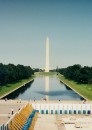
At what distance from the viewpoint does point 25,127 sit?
35219mm

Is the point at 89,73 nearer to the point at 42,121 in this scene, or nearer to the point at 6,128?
the point at 42,121

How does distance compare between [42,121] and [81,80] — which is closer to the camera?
[42,121]

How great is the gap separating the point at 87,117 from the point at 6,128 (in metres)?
17.4

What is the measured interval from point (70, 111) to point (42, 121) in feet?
33.0

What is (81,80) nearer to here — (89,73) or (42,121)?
(89,73)

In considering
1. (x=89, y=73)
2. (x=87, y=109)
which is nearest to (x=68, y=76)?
(x=89, y=73)

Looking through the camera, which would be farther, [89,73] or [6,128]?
[89,73]

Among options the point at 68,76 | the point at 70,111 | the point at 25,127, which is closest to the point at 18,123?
the point at 25,127

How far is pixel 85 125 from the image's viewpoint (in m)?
39.6

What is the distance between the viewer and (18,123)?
3525 cm

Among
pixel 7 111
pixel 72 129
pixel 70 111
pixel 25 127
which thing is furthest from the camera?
pixel 70 111

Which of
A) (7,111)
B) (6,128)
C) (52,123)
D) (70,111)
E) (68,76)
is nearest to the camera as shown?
(6,128)

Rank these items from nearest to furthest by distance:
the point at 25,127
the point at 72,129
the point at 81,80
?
1. the point at 25,127
2. the point at 72,129
3. the point at 81,80

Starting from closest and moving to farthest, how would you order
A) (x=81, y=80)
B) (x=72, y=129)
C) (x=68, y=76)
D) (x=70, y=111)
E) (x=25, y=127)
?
(x=25, y=127) < (x=72, y=129) < (x=70, y=111) < (x=81, y=80) < (x=68, y=76)
